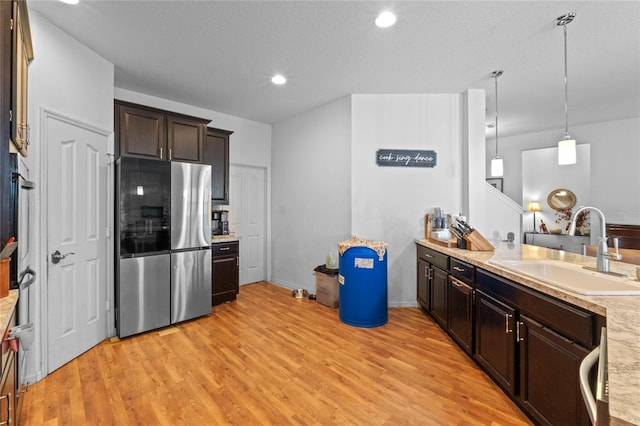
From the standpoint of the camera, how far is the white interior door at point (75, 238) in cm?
235

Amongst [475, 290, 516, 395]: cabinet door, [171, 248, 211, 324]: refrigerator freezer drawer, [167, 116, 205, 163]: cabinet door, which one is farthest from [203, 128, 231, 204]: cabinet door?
[475, 290, 516, 395]: cabinet door

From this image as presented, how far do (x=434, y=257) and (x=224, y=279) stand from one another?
9.07 ft

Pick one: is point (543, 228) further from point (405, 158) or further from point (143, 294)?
point (143, 294)

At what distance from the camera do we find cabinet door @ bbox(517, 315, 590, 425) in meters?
1.39

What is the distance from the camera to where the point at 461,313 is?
8.32 ft

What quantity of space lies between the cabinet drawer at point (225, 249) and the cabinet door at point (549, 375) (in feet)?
11.1

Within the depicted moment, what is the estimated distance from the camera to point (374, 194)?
12.7 ft

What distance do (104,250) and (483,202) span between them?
442cm

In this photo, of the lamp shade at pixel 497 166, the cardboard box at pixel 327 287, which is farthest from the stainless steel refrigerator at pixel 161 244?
the lamp shade at pixel 497 166

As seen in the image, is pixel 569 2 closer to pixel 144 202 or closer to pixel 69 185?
pixel 144 202

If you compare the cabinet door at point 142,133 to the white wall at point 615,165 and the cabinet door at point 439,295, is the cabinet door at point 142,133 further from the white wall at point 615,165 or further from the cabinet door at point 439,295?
the white wall at point 615,165

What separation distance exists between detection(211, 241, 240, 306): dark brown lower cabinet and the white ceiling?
6.91 feet

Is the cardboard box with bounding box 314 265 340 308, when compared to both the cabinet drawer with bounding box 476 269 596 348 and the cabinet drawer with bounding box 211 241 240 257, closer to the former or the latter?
the cabinet drawer with bounding box 211 241 240 257

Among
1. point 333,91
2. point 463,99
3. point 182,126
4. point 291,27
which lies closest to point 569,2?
point 463,99
